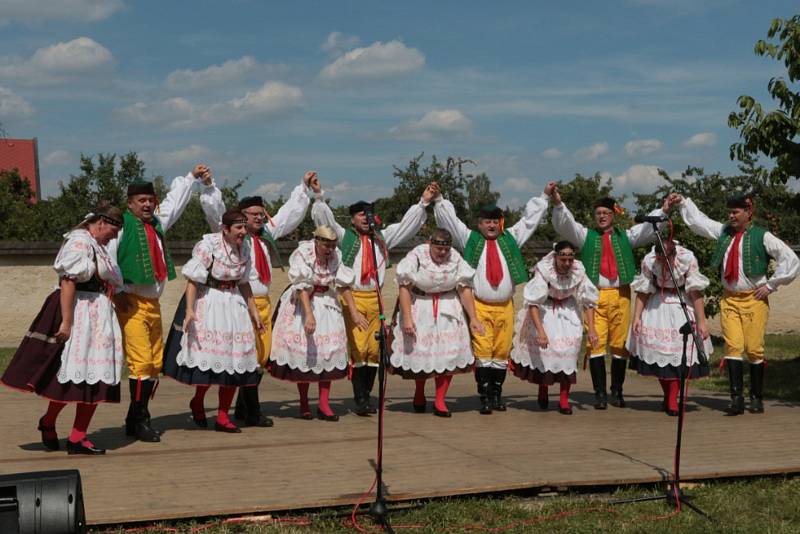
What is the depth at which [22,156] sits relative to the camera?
58.2 m

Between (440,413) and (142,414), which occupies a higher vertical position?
(142,414)

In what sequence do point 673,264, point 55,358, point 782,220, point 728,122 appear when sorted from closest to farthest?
point 55,358 → point 673,264 → point 728,122 → point 782,220

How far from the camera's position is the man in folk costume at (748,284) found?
8711 mm

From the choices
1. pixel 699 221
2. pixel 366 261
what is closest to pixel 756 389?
pixel 699 221

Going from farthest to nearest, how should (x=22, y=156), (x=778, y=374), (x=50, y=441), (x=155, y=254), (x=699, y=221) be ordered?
(x=22, y=156) < (x=778, y=374) < (x=699, y=221) < (x=155, y=254) < (x=50, y=441)

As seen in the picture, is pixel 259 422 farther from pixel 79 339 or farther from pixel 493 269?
pixel 493 269

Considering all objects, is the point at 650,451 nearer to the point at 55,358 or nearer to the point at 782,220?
the point at 55,358

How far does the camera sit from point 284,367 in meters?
8.27

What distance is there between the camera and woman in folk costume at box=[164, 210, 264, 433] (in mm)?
7496

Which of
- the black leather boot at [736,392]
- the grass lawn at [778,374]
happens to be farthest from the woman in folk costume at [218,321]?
the grass lawn at [778,374]

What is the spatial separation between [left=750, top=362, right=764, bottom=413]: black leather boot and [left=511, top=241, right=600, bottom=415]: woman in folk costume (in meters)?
1.38

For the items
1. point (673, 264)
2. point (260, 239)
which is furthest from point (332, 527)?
point (673, 264)

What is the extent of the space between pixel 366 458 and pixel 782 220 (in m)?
17.6

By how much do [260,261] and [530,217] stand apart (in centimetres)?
240
